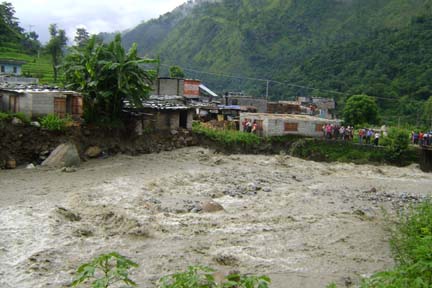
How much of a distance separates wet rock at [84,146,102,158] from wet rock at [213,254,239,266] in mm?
13225

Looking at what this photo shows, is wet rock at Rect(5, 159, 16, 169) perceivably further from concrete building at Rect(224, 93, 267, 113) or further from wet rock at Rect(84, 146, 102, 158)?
concrete building at Rect(224, 93, 267, 113)

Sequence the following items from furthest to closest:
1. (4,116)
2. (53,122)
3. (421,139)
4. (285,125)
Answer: (285,125) → (421,139) → (53,122) → (4,116)

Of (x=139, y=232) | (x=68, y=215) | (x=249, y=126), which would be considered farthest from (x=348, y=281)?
(x=249, y=126)

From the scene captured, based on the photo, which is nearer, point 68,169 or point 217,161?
point 68,169

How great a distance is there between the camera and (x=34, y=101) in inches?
834

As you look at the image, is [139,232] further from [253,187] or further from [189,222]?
[253,187]

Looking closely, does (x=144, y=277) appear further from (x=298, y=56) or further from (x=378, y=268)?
(x=298, y=56)

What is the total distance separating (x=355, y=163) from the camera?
2933cm

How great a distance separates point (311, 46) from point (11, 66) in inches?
2430

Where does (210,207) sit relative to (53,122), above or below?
below

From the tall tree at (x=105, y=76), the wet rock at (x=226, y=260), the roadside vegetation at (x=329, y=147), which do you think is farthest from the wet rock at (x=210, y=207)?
the roadside vegetation at (x=329, y=147)

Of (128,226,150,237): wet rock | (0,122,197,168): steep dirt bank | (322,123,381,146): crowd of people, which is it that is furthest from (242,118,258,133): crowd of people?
(128,226,150,237): wet rock

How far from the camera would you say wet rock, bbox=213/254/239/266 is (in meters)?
10.9

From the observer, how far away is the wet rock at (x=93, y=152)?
73.9 feet
